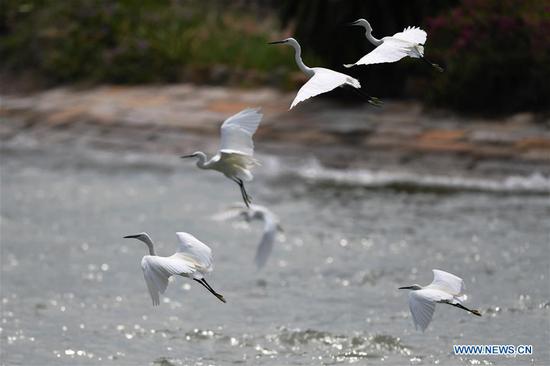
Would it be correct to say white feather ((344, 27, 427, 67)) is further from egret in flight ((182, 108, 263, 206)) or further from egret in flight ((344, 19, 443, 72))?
egret in flight ((182, 108, 263, 206))

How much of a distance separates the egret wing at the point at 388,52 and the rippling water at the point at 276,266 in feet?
7.51

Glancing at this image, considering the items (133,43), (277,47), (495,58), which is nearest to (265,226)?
(495,58)

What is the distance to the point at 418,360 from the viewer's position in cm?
786

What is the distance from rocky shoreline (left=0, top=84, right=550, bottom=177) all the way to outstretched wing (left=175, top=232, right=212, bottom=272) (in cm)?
751

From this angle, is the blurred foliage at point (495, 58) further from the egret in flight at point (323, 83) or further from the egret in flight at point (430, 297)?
the egret in flight at point (323, 83)

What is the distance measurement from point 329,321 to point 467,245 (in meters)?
2.81

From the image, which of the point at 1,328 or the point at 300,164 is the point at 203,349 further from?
the point at 300,164

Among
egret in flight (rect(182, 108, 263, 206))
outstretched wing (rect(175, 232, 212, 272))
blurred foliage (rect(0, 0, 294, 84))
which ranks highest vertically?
egret in flight (rect(182, 108, 263, 206))

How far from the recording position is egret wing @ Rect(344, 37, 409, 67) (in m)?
6.42

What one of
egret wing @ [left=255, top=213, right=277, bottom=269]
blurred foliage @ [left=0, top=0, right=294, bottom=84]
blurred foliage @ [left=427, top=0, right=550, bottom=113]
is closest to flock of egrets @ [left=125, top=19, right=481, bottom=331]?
egret wing @ [left=255, top=213, right=277, bottom=269]

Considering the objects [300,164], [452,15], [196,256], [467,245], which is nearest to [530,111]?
[452,15]

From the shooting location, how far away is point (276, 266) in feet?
35.1

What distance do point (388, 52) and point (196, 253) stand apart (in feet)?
5.56

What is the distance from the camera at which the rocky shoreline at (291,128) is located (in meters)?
14.3
